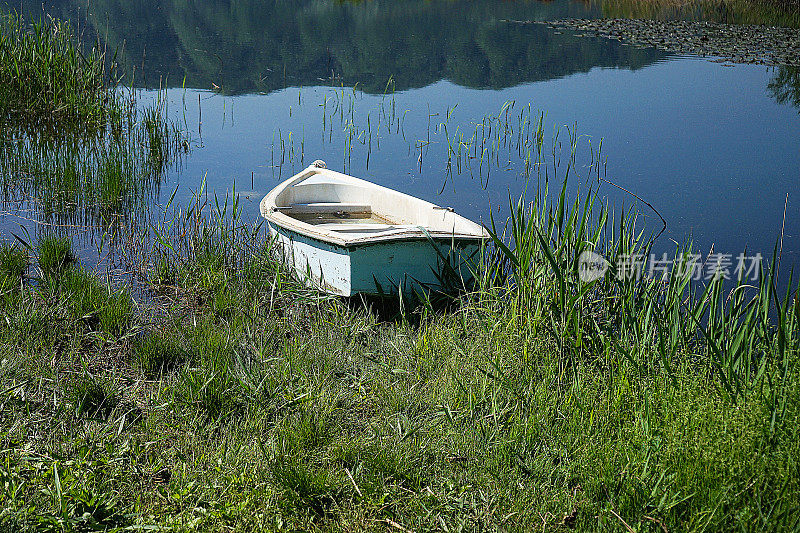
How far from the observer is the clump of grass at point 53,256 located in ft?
13.9

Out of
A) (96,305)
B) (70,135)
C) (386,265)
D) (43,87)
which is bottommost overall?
(96,305)

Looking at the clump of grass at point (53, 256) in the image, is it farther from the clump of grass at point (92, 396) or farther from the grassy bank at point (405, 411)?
the clump of grass at point (92, 396)

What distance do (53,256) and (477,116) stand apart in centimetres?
570

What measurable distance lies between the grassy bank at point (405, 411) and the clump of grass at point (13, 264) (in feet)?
0.52

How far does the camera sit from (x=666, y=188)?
21.8ft

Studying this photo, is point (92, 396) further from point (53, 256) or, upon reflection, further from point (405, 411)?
point (53, 256)

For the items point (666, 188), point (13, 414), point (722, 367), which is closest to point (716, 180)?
point (666, 188)

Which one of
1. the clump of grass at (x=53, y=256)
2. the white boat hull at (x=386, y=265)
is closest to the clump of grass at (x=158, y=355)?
the white boat hull at (x=386, y=265)

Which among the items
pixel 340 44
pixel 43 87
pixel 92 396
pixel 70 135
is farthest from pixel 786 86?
pixel 92 396

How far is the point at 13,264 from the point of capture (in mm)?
4129

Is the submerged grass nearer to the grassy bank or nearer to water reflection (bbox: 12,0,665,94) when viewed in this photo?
water reflection (bbox: 12,0,665,94)

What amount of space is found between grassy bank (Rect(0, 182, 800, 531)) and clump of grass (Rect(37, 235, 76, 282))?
0.35m

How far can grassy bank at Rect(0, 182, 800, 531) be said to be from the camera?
2139mm

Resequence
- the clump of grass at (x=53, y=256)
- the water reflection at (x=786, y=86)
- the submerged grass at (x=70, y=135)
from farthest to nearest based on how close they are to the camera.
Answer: the water reflection at (x=786, y=86) → the submerged grass at (x=70, y=135) → the clump of grass at (x=53, y=256)
